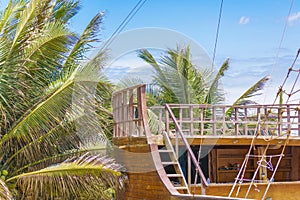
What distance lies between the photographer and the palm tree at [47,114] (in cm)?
771

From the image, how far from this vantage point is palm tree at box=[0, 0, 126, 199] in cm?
771

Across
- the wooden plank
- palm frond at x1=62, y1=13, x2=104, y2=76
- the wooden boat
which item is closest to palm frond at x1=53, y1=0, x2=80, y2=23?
palm frond at x1=62, y1=13, x2=104, y2=76

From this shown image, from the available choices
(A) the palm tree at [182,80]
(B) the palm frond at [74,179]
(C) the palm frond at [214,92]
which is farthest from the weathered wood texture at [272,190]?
(C) the palm frond at [214,92]

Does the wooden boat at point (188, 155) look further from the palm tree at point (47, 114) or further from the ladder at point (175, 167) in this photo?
the palm tree at point (47, 114)

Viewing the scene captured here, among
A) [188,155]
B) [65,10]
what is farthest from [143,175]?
[65,10]

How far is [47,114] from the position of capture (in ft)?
Result: 26.2

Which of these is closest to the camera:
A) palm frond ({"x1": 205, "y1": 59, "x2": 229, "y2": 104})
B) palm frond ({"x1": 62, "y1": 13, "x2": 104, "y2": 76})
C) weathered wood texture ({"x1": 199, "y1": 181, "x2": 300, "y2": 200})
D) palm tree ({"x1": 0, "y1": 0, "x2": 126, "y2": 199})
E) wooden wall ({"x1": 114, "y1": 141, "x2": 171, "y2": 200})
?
wooden wall ({"x1": 114, "y1": 141, "x2": 171, "y2": 200})

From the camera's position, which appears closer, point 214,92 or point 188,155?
point 188,155

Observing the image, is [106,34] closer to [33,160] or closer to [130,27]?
[130,27]

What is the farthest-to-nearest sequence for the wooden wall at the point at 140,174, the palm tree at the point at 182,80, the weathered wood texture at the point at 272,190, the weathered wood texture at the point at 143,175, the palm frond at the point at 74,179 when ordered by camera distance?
the palm tree at the point at 182,80
the weathered wood texture at the point at 272,190
the palm frond at the point at 74,179
the wooden wall at the point at 140,174
the weathered wood texture at the point at 143,175

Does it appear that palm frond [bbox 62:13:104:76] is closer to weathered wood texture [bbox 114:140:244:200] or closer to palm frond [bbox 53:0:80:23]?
palm frond [bbox 53:0:80:23]

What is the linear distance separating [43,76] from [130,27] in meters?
1.83

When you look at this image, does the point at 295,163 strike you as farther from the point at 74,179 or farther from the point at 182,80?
the point at 74,179

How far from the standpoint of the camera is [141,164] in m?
7.80
